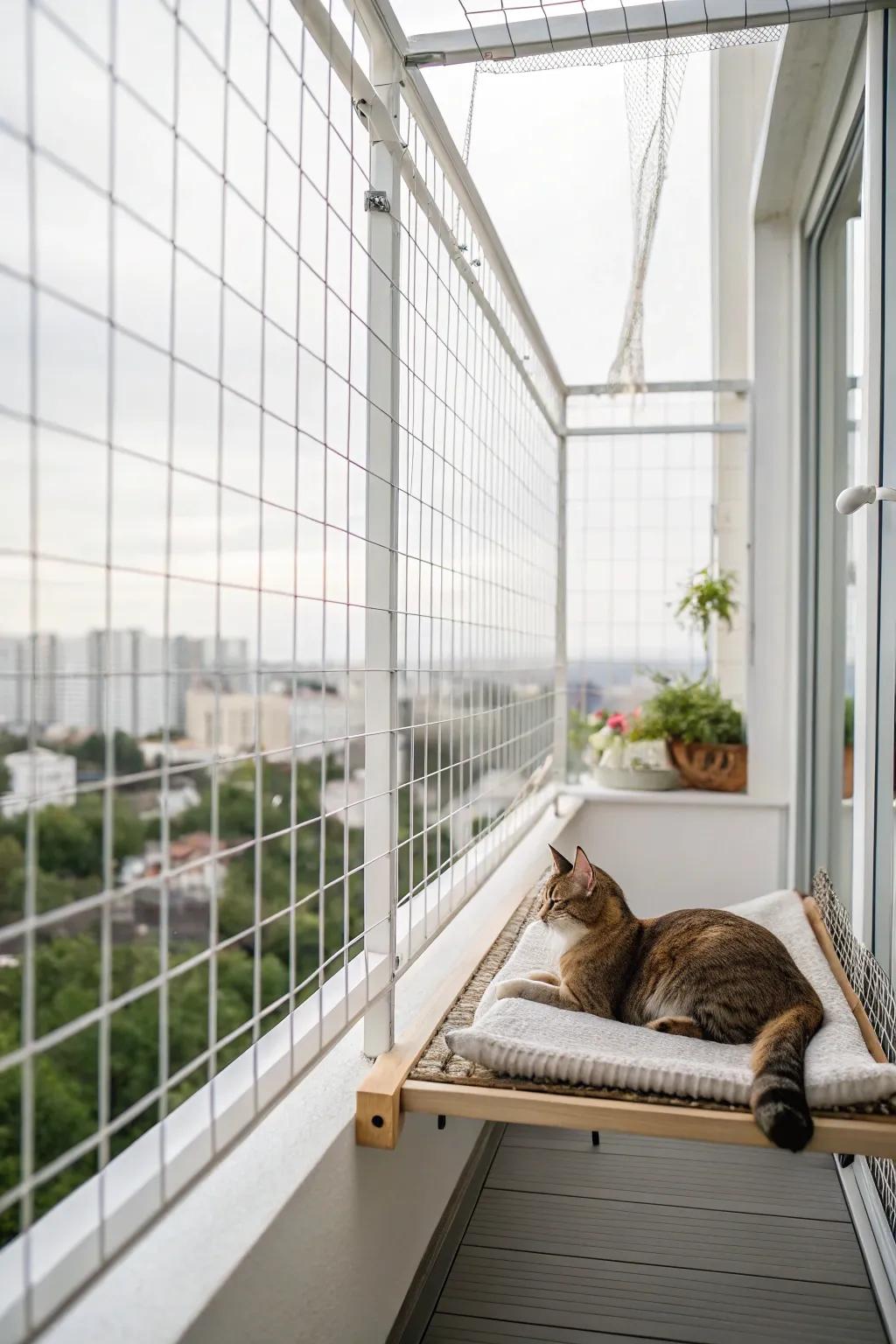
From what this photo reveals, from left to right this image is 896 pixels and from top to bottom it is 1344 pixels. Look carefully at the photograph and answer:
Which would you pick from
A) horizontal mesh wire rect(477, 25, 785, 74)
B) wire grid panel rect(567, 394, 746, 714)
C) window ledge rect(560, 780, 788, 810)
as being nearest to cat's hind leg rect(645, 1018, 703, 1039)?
horizontal mesh wire rect(477, 25, 785, 74)

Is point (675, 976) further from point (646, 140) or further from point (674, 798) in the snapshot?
point (674, 798)

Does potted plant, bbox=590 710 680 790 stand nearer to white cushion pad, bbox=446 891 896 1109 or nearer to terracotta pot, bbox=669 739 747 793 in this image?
terracotta pot, bbox=669 739 747 793

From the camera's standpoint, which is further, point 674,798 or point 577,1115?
point 674,798

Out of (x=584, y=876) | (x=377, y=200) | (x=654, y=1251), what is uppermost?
(x=377, y=200)

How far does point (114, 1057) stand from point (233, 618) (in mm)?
2556

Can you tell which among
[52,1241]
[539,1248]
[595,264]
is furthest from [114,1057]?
[52,1241]

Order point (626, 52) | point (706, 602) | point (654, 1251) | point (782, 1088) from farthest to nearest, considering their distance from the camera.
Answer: point (706, 602) < point (654, 1251) < point (626, 52) < point (782, 1088)

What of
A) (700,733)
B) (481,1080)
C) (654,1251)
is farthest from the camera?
(700,733)

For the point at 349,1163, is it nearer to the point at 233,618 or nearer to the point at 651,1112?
the point at 651,1112

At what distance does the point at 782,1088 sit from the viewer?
1175 mm

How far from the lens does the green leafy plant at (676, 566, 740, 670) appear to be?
3721 millimetres

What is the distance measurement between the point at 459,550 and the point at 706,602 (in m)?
1.97

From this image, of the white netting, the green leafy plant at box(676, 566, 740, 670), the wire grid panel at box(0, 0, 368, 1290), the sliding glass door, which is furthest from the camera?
the green leafy plant at box(676, 566, 740, 670)

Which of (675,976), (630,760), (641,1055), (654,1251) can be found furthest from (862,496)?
(630,760)
